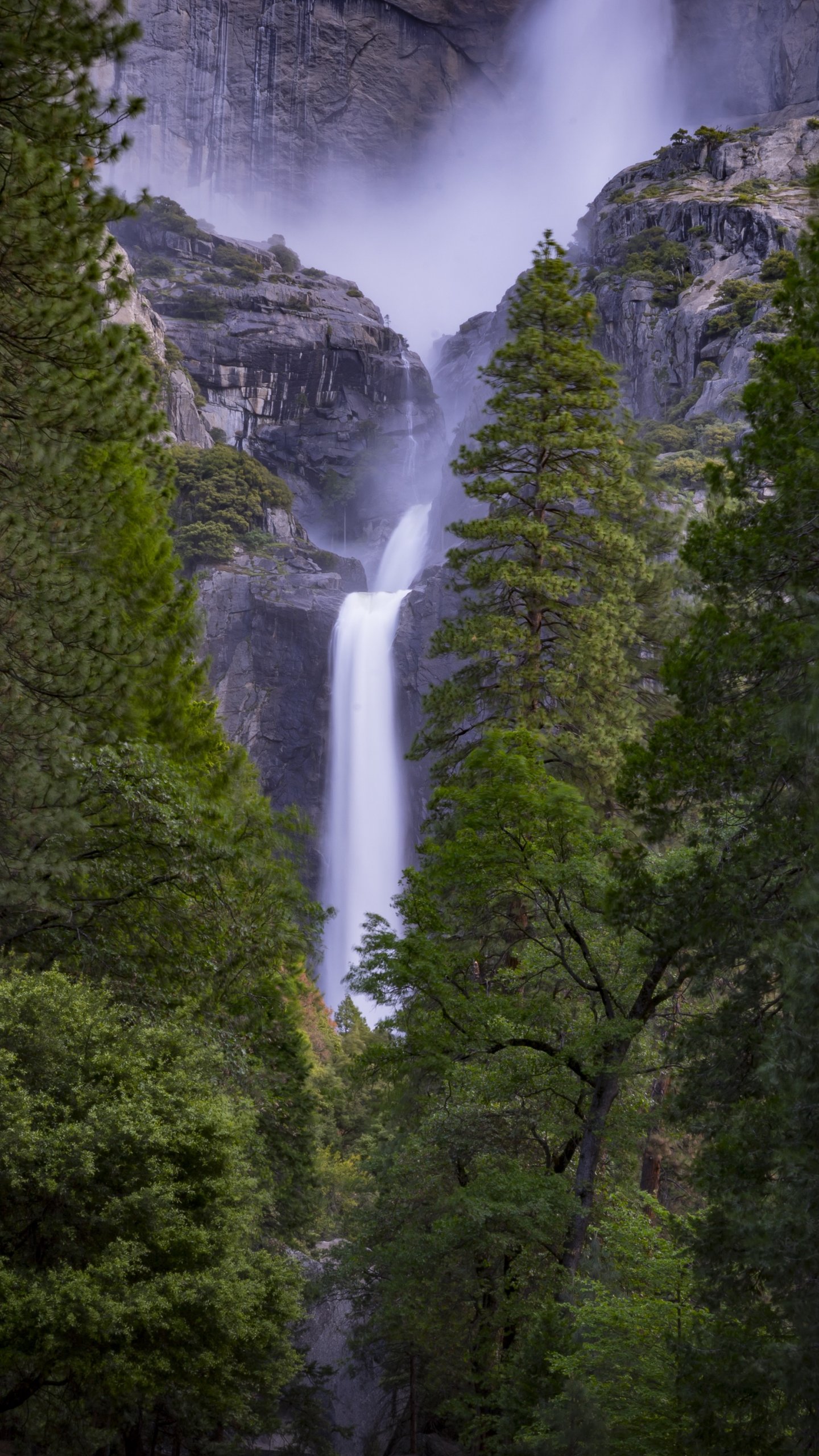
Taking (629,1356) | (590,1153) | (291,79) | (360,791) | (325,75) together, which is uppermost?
(325,75)

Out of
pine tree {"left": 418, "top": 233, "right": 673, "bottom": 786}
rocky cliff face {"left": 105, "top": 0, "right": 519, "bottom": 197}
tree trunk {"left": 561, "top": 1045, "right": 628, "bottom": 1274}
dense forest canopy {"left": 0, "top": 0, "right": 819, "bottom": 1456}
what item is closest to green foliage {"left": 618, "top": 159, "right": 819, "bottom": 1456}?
dense forest canopy {"left": 0, "top": 0, "right": 819, "bottom": 1456}

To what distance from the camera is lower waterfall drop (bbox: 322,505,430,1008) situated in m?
51.7

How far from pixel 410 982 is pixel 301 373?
69.5 m

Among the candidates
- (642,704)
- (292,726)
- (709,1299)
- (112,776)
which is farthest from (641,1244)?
(292,726)

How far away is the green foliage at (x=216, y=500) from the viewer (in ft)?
174

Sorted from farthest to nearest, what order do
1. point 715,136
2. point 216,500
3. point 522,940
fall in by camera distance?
1. point 715,136
2. point 216,500
3. point 522,940

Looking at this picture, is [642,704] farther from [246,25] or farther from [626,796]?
[246,25]

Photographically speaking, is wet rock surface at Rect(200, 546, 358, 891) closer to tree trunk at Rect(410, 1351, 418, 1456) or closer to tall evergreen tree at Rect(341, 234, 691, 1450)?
tree trunk at Rect(410, 1351, 418, 1456)

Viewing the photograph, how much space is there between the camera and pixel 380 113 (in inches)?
5782

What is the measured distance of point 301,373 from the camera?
73.0m

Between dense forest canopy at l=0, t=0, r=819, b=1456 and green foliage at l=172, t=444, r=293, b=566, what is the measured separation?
1679 inches

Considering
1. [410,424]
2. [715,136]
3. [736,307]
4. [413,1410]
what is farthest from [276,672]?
[715,136]

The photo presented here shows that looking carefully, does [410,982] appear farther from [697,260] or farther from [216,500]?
[697,260]

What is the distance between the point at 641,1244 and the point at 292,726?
45.1 metres
